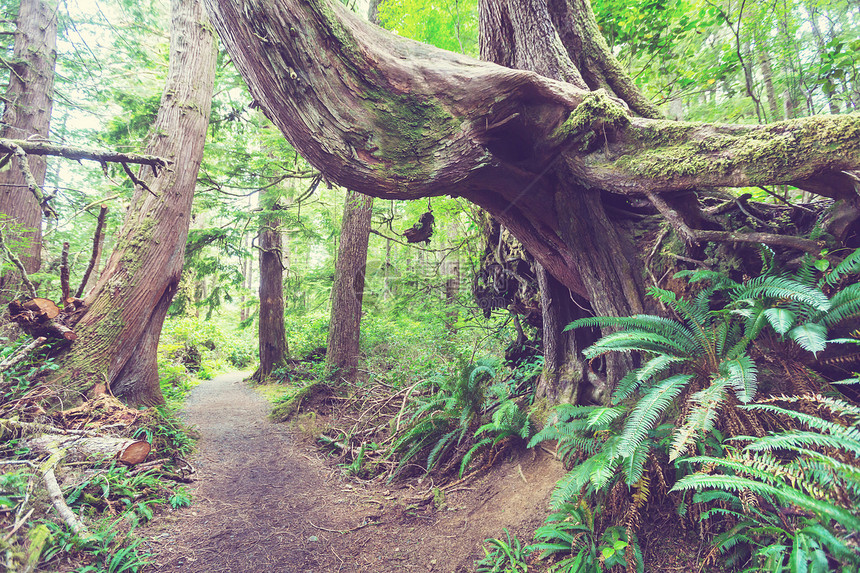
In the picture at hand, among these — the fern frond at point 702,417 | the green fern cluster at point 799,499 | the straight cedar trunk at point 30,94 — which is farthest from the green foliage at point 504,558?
the straight cedar trunk at point 30,94

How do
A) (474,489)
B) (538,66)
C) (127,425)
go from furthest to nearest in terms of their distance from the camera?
1. (127,425)
2. (474,489)
3. (538,66)

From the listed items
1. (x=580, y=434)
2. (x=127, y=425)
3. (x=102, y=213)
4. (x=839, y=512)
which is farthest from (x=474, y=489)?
(x=102, y=213)

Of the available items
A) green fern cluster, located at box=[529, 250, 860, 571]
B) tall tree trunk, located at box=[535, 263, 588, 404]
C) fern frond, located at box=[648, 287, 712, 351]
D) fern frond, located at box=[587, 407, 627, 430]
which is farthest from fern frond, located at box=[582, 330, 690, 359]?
tall tree trunk, located at box=[535, 263, 588, 404]

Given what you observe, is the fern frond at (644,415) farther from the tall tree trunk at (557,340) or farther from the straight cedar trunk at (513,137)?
the tall tree trunk at (557,340)

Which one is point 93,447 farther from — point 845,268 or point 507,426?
point 845,268

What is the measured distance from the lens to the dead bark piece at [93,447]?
3541 mm

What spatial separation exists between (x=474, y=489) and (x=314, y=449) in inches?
120

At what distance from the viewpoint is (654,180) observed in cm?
260

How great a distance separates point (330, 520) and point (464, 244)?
4611 millimetres

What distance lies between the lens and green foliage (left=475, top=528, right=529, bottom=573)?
259 cm

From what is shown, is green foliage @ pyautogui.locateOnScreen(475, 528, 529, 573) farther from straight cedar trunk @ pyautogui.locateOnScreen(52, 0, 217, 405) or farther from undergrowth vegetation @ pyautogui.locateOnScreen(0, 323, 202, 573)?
straight cedar trunk @ pyautogui.locateOnScreen(52, 0, 217, 405)

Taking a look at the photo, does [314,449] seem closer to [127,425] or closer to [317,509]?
[317,509]

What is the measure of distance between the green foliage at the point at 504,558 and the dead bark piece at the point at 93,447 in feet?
12.2

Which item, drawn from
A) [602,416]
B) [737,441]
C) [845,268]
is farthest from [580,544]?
[845,268]
